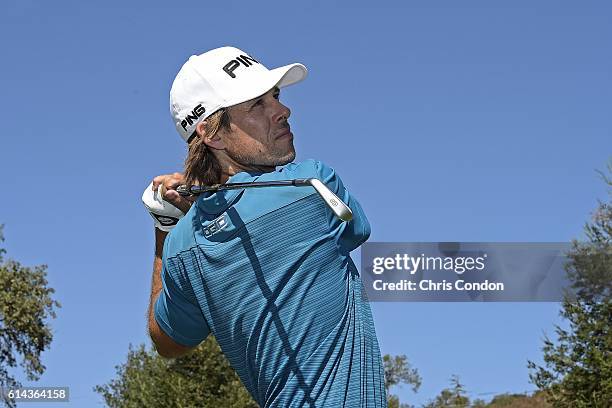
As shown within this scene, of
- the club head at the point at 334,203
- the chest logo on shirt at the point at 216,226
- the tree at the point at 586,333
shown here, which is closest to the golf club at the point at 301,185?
the club head at the point at 334,203

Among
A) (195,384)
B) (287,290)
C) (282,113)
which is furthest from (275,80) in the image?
(195,384)

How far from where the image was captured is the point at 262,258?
4.18 meters

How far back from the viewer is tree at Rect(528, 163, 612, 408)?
150 ft

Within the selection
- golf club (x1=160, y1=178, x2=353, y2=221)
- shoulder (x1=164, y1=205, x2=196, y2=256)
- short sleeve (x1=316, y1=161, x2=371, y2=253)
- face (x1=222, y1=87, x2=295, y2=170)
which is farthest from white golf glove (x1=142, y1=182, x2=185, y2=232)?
short sleeve (x1=316, y1=161, x2=371, y2=253)

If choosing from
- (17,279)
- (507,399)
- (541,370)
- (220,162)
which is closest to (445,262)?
(541,370)

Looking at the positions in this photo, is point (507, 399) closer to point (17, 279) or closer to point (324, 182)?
point (17, 279)

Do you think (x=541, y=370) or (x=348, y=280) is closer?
(x=348, y=280)

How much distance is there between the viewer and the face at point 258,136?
4.41m

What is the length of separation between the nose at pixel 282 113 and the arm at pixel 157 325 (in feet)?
2.87

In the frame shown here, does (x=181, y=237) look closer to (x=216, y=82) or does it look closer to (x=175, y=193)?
(x=175, y=193)

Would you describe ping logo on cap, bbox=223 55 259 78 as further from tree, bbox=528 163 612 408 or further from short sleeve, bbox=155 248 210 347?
tree, bbox=528 163 612 408

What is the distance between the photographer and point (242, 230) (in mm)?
4211

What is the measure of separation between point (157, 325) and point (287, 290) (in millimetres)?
917

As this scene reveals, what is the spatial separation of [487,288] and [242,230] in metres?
48.3
